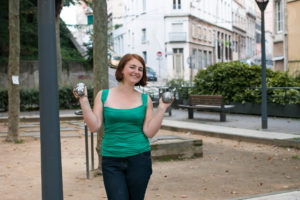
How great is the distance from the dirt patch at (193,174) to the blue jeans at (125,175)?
259 centimetres

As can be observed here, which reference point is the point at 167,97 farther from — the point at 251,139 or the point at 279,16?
the point at 279,16

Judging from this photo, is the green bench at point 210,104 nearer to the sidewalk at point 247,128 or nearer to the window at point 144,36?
the sidewalk at point 247,128

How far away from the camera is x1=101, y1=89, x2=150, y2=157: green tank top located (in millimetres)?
3316

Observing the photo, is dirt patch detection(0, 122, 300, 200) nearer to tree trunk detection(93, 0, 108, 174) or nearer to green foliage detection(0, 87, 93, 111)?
tree trunk detection(93, 0, 108, 174)

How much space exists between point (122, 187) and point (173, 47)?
43.2 meters

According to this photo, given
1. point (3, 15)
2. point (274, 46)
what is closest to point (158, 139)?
point (3, 15)

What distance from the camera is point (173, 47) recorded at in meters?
46.1

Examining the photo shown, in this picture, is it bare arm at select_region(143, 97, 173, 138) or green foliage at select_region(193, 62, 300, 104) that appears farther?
green foliage at select_region(193, 62, 300, 104)

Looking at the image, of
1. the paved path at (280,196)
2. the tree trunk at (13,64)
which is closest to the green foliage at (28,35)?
the tree trunk at (13,64)

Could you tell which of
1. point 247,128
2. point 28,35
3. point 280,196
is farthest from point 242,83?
point 28,35

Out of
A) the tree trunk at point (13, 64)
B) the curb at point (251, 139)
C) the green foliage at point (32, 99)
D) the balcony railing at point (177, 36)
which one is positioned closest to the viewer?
the curb at point (251, 139)

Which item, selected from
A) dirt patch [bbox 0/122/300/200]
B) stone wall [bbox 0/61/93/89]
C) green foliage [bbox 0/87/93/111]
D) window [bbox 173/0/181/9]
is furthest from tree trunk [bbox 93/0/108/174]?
window [bbox 173/0/181/9]

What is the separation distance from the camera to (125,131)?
131 inches

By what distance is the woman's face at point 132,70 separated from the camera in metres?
3.48
